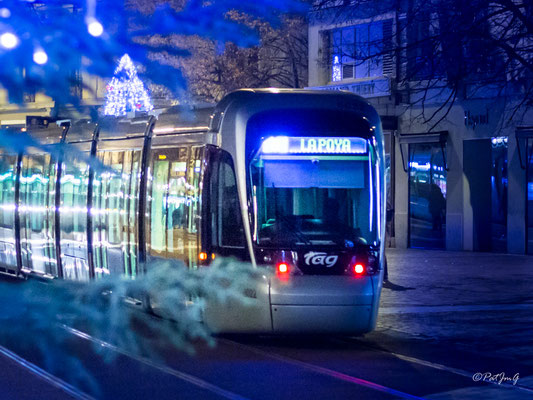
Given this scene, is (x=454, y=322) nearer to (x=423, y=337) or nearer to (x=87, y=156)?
(x=423, y=337)

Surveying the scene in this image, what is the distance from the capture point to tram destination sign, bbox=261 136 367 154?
10.0m

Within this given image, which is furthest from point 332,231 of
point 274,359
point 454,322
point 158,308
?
point 158,308

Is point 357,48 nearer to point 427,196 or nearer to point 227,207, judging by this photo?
point 427,196

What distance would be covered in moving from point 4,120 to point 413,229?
86.1ft

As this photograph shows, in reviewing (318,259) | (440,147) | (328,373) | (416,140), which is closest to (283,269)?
(318,259)

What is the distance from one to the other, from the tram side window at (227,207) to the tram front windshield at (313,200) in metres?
0.19

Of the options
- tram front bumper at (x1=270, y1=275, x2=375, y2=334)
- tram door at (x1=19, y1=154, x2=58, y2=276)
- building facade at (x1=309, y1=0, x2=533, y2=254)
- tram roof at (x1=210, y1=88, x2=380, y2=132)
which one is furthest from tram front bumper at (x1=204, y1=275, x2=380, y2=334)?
building facade at (x1=309, y1=0, x2=533, y2=254)

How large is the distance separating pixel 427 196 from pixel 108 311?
84.3 ft

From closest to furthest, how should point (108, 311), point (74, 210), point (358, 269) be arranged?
1. point (108, 311)
2. point (74, 210)
3. point (358, 269)

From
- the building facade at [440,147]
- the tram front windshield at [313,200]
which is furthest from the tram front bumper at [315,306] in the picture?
the building facade at [440,147]

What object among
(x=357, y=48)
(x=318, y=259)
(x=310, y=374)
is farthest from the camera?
(x=357, y=48)

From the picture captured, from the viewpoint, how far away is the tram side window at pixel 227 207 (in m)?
9.87

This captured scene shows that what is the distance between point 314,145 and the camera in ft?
33.1

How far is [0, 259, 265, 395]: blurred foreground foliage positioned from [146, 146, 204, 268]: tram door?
756 centimetres
